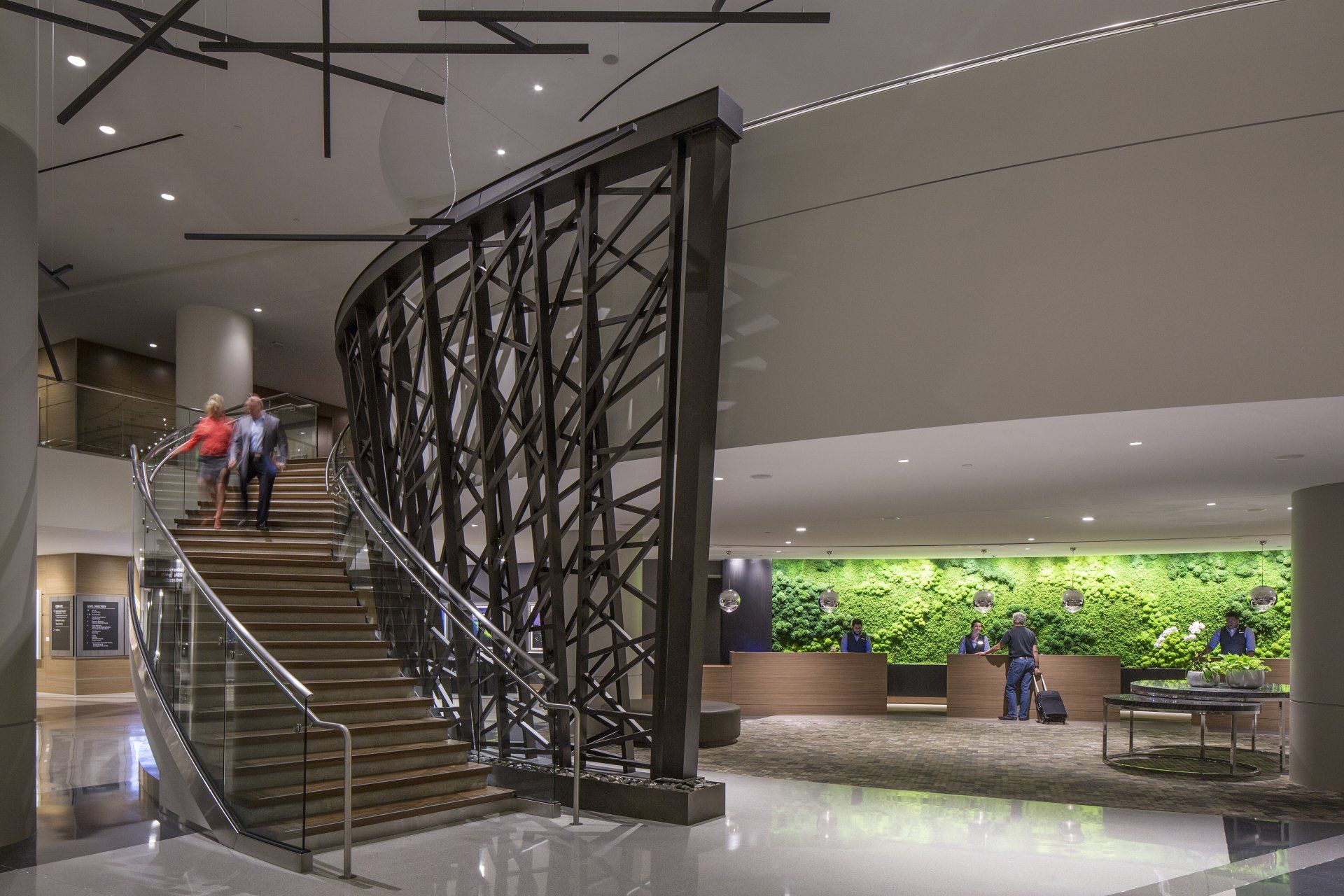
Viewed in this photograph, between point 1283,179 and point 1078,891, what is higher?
point 1283,179

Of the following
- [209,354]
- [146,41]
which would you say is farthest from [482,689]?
[209,354]

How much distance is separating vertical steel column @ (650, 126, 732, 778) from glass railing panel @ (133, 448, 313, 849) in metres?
2.50

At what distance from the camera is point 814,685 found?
18.9 meters

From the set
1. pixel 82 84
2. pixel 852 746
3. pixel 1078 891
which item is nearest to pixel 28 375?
pixel 82 84

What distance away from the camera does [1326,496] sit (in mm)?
9875

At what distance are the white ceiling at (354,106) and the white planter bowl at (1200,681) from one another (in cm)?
784

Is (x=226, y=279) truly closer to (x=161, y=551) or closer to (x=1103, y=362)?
(x=161, y=551)

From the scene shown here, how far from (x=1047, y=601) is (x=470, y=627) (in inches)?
697

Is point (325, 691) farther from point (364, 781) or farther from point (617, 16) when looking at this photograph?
point (617, 16)

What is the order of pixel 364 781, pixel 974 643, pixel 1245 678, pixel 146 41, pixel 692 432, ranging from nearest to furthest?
pixel 146 41 < pixel 364 781 < pixel 692 432 < pixel 1245 678 < pixel 974 643

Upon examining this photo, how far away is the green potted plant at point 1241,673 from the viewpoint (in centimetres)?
1155

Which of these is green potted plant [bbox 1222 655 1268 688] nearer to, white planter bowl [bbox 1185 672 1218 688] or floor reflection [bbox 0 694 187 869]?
white planter bowl [bbox 1185 672 1218 688]

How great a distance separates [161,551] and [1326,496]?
11059 millimetres

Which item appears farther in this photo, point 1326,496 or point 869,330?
point 1326,496
